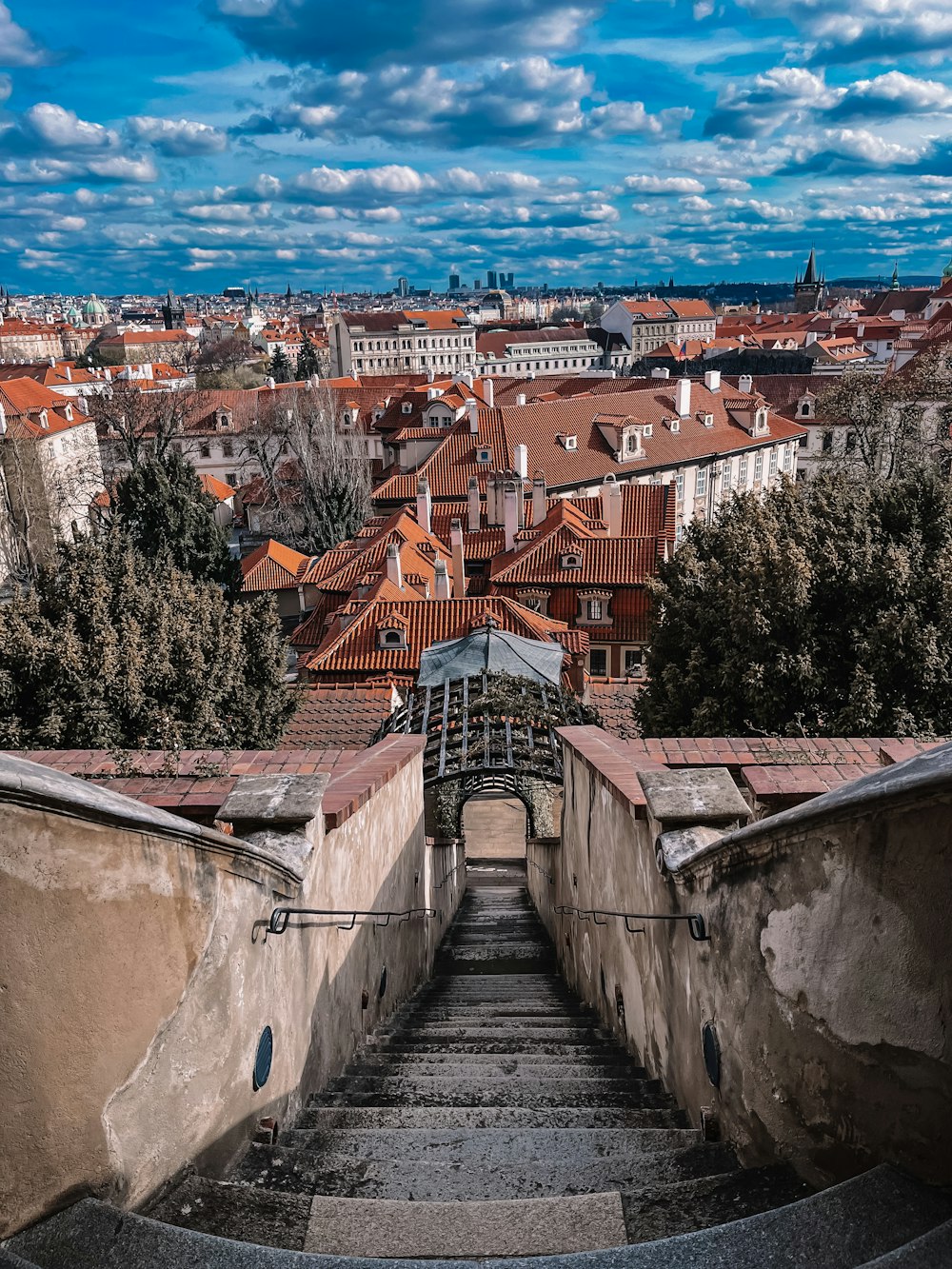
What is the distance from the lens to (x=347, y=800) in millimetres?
6457

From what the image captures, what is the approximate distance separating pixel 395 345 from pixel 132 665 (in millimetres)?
113019

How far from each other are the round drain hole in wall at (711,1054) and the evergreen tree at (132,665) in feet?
26.6

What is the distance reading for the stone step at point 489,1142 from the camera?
14.3ft

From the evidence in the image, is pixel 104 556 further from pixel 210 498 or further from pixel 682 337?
pixel 682 337

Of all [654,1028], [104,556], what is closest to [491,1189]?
[654,1028]

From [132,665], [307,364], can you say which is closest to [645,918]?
[132,665]

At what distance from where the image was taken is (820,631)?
13648 mm

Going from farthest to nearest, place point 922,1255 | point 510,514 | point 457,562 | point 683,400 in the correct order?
point 683,400 → point 510,514 → point 457,562 → point 922,1255

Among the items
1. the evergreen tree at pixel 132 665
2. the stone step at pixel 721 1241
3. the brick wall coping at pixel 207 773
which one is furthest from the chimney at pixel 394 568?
the stone step at pixel 721 1241

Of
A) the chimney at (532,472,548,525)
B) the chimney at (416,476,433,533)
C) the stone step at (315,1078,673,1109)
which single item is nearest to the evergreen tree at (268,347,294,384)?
the chimney at (416,476,433,533)

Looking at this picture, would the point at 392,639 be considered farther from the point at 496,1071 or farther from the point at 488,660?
the point at 496,1071

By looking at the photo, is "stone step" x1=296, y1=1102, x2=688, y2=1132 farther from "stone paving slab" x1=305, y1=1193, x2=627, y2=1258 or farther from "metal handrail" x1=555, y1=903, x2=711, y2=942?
"stone paving slab" x1=305, y1=1193, x2=627, y2=1258

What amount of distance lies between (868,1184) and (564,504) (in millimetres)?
34691

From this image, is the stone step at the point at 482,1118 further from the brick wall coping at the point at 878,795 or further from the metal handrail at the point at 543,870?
the metal handrail at the point at 543,870
